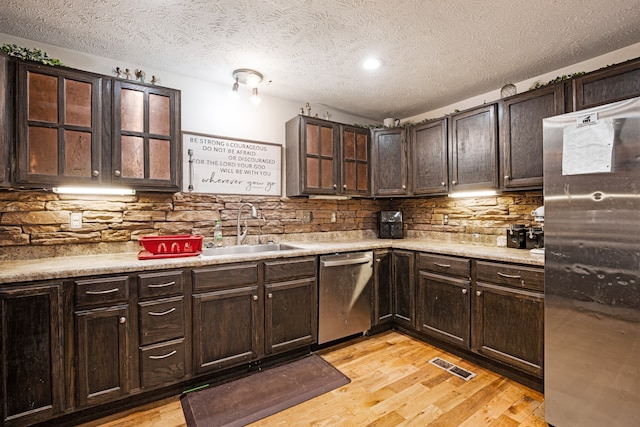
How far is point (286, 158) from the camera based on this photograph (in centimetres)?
336

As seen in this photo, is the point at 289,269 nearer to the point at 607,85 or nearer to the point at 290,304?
the point at 290,304

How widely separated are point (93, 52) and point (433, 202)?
357 cm

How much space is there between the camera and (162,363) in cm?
208

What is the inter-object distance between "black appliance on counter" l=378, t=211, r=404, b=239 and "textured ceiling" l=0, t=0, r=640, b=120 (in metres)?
1.52

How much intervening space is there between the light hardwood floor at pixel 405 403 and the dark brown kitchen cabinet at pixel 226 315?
0.39m

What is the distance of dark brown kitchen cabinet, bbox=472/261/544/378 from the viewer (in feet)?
7.06

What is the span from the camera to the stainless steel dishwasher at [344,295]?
2781mm

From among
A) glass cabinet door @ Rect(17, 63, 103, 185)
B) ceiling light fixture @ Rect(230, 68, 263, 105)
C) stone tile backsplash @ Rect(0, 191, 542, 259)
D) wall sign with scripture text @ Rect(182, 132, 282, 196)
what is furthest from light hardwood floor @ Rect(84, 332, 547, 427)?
ceiling light fixture @ Rect(230, 68, 263, 105)

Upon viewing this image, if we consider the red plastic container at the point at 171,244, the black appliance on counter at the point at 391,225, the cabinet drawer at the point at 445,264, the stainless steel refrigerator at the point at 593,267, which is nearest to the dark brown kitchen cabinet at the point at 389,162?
the black appliance on counter at the point at 391,225

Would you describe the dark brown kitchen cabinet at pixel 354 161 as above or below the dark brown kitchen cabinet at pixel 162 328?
above

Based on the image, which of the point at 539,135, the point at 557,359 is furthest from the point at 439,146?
the point at 557,359

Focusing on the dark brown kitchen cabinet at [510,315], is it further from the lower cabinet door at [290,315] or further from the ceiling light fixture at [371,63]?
the ceiling light fixture at [371,63]

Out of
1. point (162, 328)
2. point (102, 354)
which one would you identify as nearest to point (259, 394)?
point (162, 328)

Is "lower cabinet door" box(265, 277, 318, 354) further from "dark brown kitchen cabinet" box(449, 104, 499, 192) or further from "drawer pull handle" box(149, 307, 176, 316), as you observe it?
"dark brown kitchen cabinet" box(449, 104, 499, 192)
